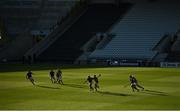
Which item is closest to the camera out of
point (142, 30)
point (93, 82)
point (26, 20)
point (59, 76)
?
point (93, 82)

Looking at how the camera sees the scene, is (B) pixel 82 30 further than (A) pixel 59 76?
Yes

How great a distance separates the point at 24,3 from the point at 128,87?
58.6m

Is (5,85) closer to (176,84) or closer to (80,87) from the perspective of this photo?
(80,87)

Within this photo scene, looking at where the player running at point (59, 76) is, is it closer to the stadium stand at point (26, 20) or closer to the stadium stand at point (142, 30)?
the stadium stand at point (142, 30)

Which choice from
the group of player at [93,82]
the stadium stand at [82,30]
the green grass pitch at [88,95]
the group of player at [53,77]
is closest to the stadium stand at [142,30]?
the stadium stand at [82,30]

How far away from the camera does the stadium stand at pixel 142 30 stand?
87688 millimetres

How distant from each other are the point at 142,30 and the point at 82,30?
11.5 meters

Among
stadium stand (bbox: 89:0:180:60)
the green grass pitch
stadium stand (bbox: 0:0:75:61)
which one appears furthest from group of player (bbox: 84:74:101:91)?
stadium stand (bbox: 0:0:75:61)

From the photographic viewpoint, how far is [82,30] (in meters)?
97.4

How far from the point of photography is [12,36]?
97.4 m

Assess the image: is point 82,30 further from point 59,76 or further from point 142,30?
point 59,76

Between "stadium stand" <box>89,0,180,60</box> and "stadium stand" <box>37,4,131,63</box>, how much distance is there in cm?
259

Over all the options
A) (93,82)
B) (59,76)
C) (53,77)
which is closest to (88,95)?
(93,82)

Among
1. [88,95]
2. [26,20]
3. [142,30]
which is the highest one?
[26,20]
